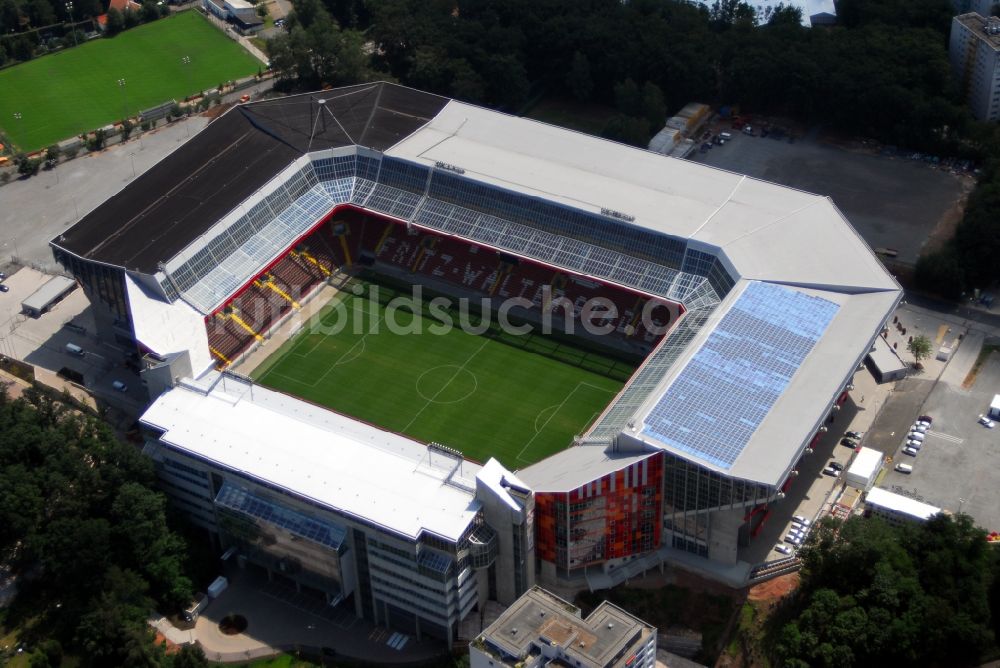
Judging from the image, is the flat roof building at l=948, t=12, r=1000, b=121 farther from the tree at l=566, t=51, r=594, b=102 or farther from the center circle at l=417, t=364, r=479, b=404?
the center circle at l=417, t=364, r=479, b=404

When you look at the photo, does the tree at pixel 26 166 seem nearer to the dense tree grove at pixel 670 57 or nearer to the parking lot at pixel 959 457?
the dense tree grove at pixel 670 57

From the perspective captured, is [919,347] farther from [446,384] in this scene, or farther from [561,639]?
[561,639]

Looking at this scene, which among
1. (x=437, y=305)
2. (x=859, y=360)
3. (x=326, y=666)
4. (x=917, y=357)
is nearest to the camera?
(x=326, y=666)

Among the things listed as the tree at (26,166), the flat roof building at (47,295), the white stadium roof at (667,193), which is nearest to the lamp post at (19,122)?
the tree at (26,166)

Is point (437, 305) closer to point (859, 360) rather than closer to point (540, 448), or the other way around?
point (540, 448)


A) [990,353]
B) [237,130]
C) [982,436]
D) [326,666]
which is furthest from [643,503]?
[237,130]

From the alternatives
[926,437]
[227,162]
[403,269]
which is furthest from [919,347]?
[227,162]
